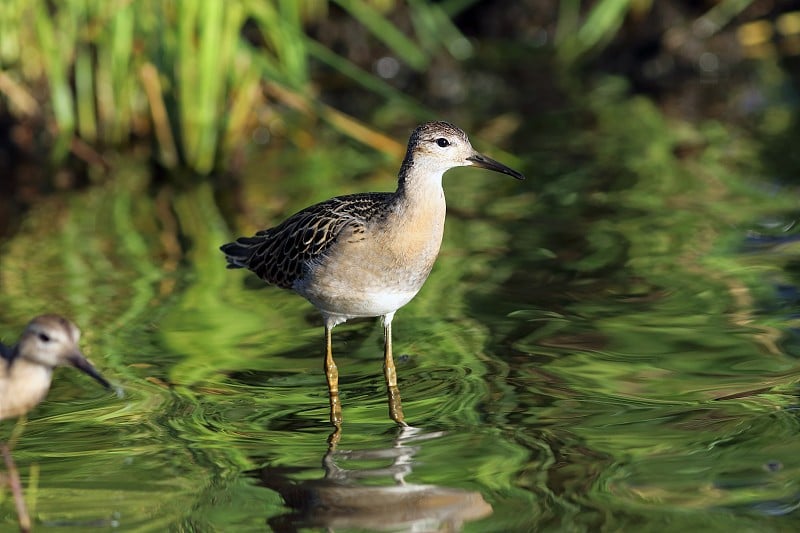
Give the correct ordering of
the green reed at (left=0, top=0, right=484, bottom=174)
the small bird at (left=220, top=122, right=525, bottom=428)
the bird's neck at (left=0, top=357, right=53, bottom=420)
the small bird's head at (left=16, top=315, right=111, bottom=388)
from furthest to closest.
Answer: the green reed at (left=0, top=0, right=484, bottom=174) < the small bird at (left=220, top=122, right=525, bottom=428) < the bird's neck at (left=0, top=357, right=53, bottom=420) < the small bird's head at (left=16, top=315, right=111, bottom=388)

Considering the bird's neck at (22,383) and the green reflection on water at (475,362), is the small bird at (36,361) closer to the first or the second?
the bird's neck at (22,383)

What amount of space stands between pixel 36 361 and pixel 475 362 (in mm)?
2667

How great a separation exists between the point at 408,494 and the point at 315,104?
221 inches

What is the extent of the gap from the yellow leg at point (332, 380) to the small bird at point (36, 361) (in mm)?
1514

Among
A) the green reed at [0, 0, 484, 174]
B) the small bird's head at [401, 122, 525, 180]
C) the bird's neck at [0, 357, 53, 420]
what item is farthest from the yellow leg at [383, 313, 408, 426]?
the green reed at [0, 0, 484, 174]

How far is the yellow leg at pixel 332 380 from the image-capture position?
23.1ft

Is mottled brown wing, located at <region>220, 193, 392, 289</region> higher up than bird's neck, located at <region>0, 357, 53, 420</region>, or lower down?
higher up

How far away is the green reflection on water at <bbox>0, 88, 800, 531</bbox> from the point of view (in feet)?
19.7

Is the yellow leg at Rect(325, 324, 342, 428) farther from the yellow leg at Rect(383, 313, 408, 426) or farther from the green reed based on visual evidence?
the green reed

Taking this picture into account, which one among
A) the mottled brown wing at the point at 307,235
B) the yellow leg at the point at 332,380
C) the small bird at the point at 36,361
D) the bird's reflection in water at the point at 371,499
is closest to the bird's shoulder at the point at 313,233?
the mottled brown wing at the point at 307,235

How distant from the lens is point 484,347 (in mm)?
7820

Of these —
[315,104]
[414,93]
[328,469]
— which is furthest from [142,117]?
[328,469]

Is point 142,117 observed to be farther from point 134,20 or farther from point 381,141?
point 381,141

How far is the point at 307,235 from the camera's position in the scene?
24.3 feet
